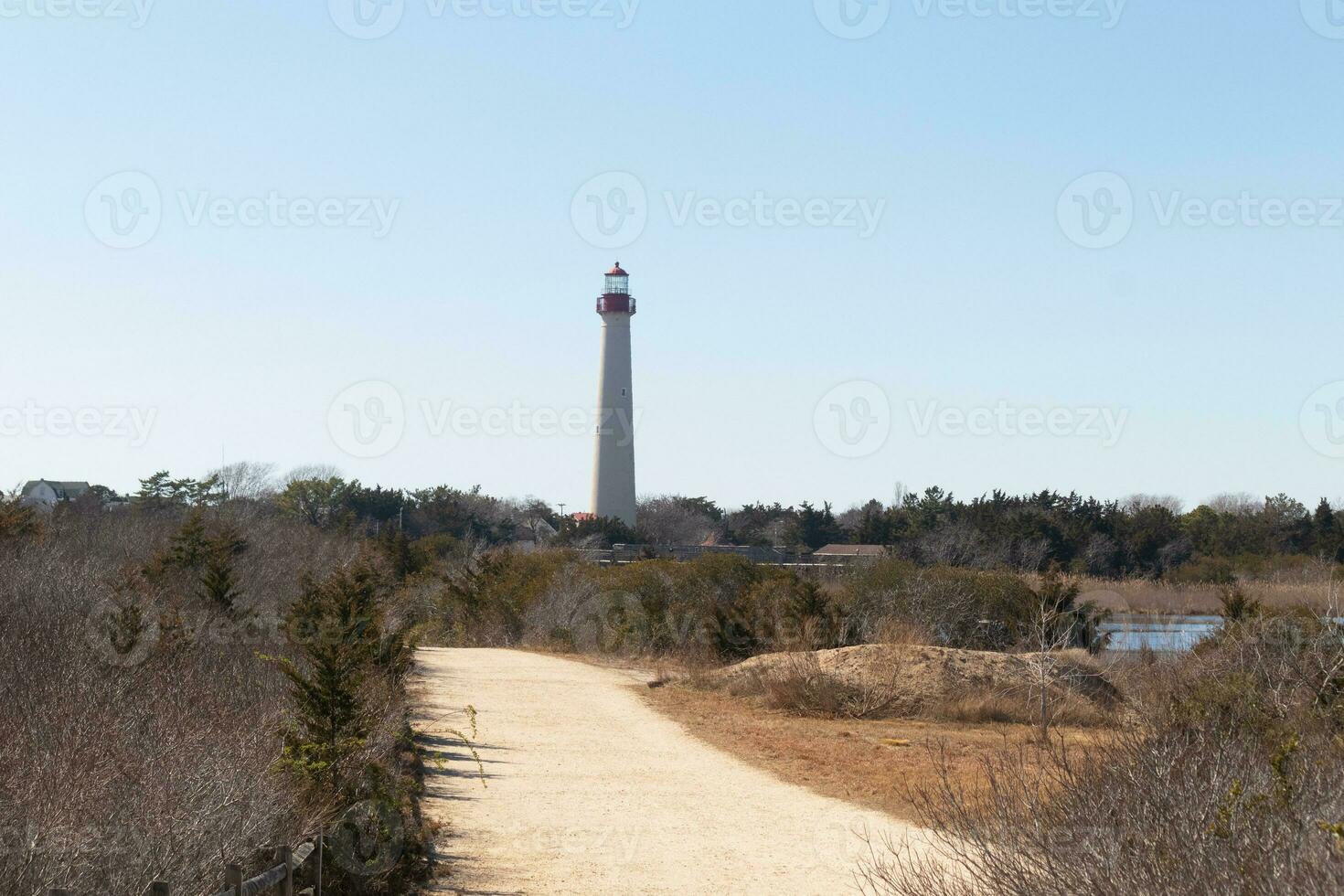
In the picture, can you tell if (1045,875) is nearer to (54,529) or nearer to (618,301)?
(54,529)

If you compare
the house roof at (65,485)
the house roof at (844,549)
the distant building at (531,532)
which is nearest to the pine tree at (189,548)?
the house roof at (844,549)

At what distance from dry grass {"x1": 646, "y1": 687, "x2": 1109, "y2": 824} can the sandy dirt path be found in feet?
1.64

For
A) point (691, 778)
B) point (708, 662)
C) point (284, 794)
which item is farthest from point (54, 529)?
point (284, 794)

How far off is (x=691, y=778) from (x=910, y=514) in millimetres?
53092

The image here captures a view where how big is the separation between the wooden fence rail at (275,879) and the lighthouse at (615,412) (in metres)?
61.1

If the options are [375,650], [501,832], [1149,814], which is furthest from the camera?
[375,650]

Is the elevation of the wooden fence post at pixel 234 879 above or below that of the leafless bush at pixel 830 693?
above

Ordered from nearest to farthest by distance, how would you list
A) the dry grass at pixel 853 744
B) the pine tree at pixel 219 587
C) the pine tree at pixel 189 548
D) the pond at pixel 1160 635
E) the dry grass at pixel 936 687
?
the dry grass at pixel 853 744, the dry grass at pixel 936 687, the pond at pixel 1160 635, the pine tree at pixel 219 587, the pine tree at pixel 189 548

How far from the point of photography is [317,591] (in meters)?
19.7

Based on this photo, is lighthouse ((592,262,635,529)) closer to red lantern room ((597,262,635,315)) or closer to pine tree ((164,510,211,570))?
red lantern room ((597,262,635,315))

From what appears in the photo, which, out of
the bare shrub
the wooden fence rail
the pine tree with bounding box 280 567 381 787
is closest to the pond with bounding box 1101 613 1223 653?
the pine tree with bounding box 280 567 381 787

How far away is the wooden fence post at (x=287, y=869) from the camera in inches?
297

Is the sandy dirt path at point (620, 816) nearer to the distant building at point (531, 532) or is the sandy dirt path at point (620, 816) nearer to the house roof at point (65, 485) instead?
the distant building at point (531, 532)

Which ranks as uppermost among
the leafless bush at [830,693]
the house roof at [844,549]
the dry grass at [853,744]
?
the house roof at [844,549]
